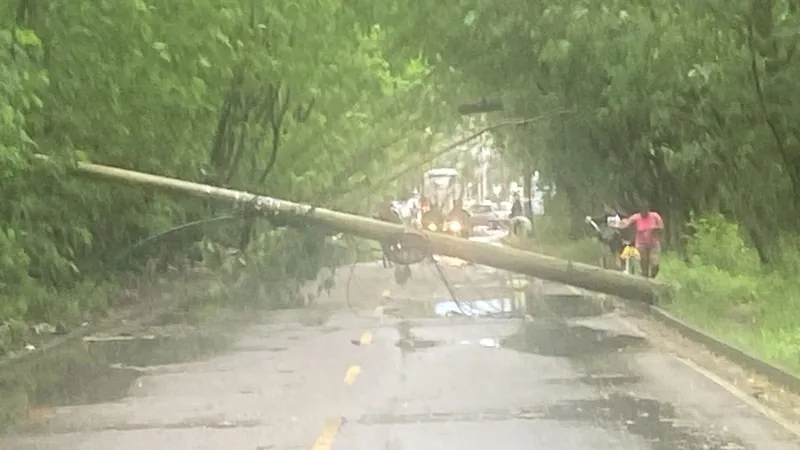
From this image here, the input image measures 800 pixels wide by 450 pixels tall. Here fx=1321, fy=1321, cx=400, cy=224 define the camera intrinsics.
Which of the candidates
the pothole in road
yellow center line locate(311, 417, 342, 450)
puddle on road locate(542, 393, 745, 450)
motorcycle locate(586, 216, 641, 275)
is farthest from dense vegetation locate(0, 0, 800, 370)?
yellow center line locate(311, 417, 342, 450)

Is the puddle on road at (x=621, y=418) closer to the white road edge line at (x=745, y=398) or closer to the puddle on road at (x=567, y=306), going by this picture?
the white road edge line at (x=745, y=398)

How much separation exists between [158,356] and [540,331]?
20.0 feet

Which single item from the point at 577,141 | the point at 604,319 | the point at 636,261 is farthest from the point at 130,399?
the point at 577,141

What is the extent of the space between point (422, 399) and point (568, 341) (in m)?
5.94

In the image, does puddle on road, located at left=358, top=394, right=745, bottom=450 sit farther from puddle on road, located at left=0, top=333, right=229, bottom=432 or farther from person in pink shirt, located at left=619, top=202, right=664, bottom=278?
person in pink shirt, located at left=619, top=202, right=664, bottom=278

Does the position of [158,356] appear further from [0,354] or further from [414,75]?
[414,75]

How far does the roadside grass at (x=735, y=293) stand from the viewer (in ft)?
54.8

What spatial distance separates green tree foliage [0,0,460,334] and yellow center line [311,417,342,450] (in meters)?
5.05

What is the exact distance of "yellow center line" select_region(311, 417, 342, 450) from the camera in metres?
10.9

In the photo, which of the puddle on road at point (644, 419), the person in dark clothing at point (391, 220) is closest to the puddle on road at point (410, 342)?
the person in dark clothing at point (391, 220)

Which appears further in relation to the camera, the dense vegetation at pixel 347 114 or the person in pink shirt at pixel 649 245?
the person in pink shirt at pixel 649 245

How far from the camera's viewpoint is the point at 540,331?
20609mm

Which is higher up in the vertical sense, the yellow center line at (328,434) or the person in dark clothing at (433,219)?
the person in dark clothing at (433,219)

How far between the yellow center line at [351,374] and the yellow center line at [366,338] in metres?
2.94
